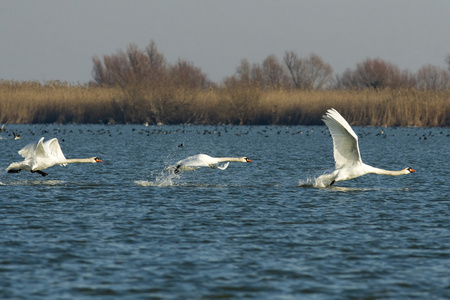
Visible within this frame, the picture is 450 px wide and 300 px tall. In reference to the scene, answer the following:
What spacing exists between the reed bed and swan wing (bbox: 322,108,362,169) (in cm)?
3821

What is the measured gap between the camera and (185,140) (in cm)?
4512

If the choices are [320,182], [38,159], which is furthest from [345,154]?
[38,159]

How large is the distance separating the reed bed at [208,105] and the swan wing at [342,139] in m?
38.2

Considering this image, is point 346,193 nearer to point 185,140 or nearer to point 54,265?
point 54,265

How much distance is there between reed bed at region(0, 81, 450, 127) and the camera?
179 feet

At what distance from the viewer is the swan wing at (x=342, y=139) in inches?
595

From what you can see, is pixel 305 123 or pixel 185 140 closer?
pixel 185 140

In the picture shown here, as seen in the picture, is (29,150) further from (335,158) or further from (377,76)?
(377,76)

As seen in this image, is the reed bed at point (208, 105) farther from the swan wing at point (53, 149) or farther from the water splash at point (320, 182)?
the swan wing at point (53, 149)

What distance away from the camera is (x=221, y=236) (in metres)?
11.9

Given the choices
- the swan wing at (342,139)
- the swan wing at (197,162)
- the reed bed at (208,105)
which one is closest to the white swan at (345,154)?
the swan wing at (342,139)

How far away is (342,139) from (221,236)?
5.01 metres

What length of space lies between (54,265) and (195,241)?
95.6 inches

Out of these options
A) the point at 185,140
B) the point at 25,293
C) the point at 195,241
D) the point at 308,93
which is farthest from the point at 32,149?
the point at 308,93
